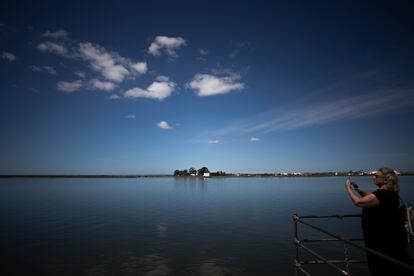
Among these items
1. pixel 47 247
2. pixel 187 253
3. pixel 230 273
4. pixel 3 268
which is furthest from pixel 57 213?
pixel 230 273

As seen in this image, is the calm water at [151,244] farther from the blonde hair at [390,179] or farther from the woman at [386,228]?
the blonde hair at [390,179]

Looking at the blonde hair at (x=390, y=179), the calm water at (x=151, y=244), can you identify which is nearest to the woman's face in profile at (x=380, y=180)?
the blonde hair at (x=390, y=179)

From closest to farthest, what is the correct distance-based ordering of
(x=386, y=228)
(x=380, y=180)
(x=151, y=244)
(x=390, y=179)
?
(x=386, y=228), (x=390, y=179), (x=380, y=180), (x=151, y=244)

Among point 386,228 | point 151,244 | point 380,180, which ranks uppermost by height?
point 380,180

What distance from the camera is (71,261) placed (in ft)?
49.8

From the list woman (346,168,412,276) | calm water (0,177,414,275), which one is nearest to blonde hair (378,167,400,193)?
woman (346,168,412,276)

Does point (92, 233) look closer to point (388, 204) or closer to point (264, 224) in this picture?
point (264, 224)

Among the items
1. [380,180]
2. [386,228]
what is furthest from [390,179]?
[386,228]

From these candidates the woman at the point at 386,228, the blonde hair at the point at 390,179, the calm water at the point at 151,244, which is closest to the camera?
the woman at the point at 386,228

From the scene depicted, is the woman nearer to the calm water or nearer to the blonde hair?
the blonde hair

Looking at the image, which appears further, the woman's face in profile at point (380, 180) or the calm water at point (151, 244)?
the calm water at point (151, 244)

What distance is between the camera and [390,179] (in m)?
5.56

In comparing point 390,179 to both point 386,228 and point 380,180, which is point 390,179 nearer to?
point 380,180

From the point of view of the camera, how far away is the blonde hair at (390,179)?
5508 mm
